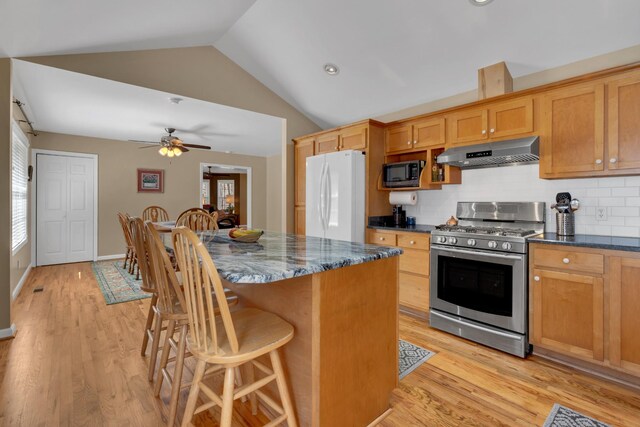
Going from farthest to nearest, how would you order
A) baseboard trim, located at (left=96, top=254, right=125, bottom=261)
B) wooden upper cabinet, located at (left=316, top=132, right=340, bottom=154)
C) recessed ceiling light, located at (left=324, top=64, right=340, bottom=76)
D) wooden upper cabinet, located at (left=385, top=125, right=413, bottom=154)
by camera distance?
baseboard trim, located at (left=96, top=254, right=125, bottom=261) → wooden upper cabinet, located at (left=316, top=132, right=340, bottom=154) → recessed ceiling light, located at (left=324, top=64, right=340, bottom=76) → wooden upper cabinet, located at (left=385, top=125, right=413, bottom=154)

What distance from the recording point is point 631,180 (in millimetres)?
2430

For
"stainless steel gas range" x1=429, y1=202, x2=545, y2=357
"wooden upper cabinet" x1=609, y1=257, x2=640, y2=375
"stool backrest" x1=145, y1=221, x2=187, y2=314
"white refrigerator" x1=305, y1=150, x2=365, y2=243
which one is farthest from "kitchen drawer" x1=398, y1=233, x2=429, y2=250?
"stool backrest" x1=145, y1=221, x2=187, y2=314

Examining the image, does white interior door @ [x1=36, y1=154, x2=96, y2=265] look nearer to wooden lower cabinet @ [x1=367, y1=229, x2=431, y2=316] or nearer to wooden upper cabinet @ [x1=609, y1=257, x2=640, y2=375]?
wooden lower cabinet @ [x1=367, y1=229, x2=431, y2=316]

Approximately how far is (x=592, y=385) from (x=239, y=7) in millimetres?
4268

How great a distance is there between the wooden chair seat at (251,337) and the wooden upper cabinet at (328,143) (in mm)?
2864

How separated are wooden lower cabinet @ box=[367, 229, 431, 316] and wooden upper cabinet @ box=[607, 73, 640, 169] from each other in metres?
1.49

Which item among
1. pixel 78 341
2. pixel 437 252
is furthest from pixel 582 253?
pixel 78 341

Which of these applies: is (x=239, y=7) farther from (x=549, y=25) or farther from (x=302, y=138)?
(x=549, y=25)

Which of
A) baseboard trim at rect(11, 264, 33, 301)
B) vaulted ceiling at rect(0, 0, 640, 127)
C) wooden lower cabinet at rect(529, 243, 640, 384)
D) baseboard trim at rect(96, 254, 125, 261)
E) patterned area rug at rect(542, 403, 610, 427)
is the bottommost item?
patterned area rug at rect(542, 403, 610, 427)

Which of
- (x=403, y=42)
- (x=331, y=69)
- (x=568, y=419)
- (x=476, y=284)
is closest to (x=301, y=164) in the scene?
(x=331, y=69)

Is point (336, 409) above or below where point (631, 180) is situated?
below

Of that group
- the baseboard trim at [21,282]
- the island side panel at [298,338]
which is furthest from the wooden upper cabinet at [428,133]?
the baseboard trim at [21,282]

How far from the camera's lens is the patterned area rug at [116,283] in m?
3.81

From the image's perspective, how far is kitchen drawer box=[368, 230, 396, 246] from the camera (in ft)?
11.1
